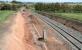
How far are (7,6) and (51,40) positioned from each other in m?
88.4

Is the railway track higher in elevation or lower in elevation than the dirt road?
higher

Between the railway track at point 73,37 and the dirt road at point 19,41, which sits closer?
the railway track at point 73,37

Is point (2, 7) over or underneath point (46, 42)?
underneath

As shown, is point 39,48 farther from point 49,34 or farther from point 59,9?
point 59,9

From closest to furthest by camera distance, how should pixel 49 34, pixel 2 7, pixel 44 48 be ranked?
1. pixel 44 48
2. pixel 49 34
3. pixel 2 7

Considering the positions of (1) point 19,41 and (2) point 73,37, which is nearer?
(2) point 73,37

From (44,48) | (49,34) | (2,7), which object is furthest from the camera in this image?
(2,7)

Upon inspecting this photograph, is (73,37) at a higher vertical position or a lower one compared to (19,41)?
higher

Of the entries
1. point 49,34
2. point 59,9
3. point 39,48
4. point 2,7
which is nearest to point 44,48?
point 39,48

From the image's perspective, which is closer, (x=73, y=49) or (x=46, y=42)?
(x=73, y=49)

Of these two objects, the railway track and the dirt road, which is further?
the dirt road

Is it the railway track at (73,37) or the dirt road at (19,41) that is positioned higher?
the railway track at (73,37)

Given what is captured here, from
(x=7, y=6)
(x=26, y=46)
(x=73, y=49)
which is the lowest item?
(x=7, y=6)

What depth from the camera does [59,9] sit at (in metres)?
80.1
